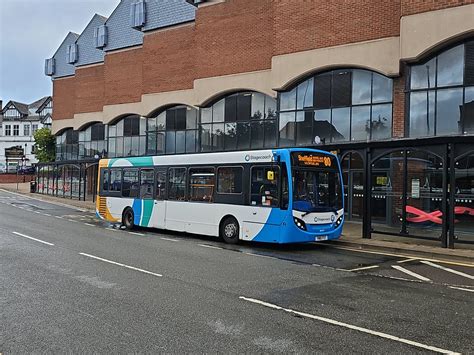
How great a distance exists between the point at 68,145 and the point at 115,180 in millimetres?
27469

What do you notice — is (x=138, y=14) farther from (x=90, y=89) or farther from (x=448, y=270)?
(x=448, y=270)

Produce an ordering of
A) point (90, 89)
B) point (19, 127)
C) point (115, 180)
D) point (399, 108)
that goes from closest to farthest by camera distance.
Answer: point (399, 108) → point (115, 180) → point (90, 89) → point (19, 127)

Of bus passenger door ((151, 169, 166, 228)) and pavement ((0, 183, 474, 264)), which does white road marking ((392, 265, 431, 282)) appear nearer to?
pavement ((0, 183, 474, 264))

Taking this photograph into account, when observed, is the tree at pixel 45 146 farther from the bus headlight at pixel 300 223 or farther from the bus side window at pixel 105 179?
the bus headlight at pixel 300 223

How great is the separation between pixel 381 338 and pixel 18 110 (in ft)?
324

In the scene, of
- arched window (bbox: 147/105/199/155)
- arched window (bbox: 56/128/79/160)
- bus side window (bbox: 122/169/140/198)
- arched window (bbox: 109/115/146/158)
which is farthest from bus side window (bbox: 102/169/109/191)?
arched window (bbox: 56/128/79/160)

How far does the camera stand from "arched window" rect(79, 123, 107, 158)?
39.6 meters

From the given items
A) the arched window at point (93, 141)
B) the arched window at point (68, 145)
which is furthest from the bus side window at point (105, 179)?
the arched window at point (68, 145)

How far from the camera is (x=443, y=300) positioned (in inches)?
291

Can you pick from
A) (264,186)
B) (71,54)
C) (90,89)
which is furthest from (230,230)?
(71,54)

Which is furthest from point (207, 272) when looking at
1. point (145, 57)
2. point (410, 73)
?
point (145, 57)

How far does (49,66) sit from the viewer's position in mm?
47562

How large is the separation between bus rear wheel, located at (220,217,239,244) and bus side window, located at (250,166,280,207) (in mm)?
1013

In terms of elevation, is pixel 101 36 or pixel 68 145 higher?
pixel 101 36
